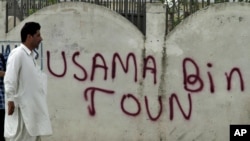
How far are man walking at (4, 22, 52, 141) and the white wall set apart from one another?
251 centimetres

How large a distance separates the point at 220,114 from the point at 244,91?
473mm

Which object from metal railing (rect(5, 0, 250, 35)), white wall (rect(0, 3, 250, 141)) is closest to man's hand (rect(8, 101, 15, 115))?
white wall (rect(0, 3, 250, 141))

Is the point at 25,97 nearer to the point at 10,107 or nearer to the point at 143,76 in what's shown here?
the point at 10,107

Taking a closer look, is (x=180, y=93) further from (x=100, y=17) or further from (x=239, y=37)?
(x=100, y=17)

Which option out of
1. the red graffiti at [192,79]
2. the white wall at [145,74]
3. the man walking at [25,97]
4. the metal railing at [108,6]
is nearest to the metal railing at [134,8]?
the metal railing at [108,6]

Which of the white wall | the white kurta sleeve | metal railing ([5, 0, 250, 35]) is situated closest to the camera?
the white kurta sleeve

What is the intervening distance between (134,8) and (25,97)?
3.13m

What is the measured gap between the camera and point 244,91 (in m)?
7.17

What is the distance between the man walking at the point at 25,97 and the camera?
472cm

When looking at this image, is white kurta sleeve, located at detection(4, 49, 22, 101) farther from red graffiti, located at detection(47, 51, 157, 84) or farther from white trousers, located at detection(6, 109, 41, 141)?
red graffiti, located at detection(47, 51, 157, 84)

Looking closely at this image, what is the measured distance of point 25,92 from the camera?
15.6ft

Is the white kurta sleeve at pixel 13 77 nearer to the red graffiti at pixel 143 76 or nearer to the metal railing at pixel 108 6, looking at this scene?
the red graffiti at pixel 143 76

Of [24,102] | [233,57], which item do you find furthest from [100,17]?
[24,102]

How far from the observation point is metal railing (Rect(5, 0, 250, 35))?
733 cm
